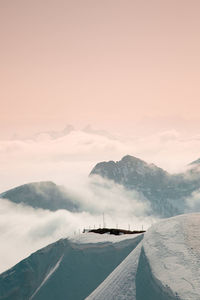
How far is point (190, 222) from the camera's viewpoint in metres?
113

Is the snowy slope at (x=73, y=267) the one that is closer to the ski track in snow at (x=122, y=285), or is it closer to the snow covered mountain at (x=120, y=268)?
the snow covered mountain at (x=120, y=268)

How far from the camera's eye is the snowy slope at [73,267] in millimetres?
135625

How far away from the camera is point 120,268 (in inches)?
4272

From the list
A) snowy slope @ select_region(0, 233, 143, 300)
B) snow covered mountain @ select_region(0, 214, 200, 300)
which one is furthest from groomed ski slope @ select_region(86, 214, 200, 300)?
snowy slope @ select_region(0, 233, 143, 300)

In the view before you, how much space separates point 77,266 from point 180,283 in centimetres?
6741

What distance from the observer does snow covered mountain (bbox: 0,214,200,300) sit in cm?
→ 8975

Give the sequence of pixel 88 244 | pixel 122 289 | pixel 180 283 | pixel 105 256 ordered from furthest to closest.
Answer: pixel 88 244 < pixel 105 256 < pixel 122 289 < pixel 180 283

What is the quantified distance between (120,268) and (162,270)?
18521mm

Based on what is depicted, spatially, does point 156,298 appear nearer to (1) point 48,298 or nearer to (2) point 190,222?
(2) point 190,222

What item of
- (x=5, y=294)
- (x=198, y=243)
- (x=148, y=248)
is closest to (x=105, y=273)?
(x=148, y=248)

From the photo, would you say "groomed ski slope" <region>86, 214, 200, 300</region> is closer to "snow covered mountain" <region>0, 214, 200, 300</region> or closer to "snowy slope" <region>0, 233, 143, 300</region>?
"snow covered mountain" <region>0, 214, 200, 300</region>

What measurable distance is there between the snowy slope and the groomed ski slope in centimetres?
2622

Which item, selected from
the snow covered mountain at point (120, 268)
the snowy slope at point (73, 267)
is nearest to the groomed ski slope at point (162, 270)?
the snow covered mountain at point (120, 268)

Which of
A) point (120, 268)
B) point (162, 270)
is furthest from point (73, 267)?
point (162, 270)
